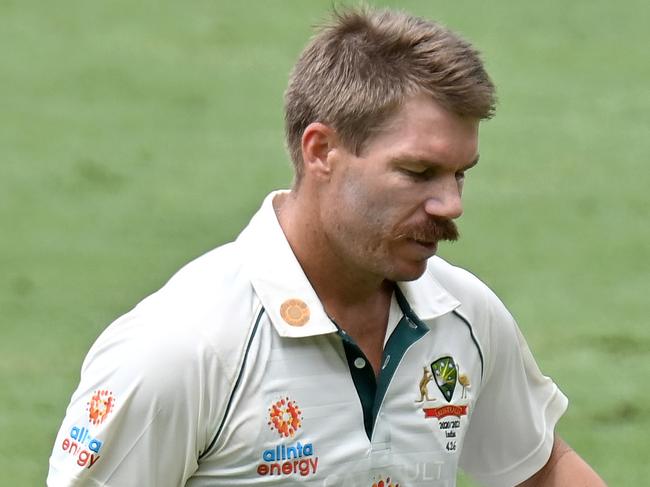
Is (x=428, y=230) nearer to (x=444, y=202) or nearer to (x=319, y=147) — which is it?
(x=444, y=202)

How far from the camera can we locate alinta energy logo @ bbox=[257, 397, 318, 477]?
12.4ft

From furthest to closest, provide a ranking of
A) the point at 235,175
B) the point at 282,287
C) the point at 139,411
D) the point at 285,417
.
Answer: the point at 235,175 → the point at 282,287 → the point at 285,417 → the point at 139,411

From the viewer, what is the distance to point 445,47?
3865 millimetres

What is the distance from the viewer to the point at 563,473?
4.41 meters

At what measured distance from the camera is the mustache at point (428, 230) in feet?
12.5

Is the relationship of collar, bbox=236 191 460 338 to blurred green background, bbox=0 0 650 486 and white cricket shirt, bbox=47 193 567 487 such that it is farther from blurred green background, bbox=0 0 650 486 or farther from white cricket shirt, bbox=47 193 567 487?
blurred green background, bbox=0 0 650 486

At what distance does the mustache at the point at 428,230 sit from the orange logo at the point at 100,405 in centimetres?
70

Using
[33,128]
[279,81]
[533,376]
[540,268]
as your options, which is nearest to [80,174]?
[33,128]

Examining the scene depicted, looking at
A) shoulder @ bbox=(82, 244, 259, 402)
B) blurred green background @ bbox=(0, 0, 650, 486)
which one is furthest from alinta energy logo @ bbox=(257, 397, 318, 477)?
blurred green background @ bbox=(0, 0, 650, 486)

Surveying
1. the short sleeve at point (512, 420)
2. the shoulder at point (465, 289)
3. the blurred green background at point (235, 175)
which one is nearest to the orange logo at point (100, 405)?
the shoulder at point (465, 289)

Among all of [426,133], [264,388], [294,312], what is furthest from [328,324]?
[426,133]

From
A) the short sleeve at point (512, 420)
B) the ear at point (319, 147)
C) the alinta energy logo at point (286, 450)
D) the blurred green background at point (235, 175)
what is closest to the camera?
the alinta energy logo at point (286, 450)

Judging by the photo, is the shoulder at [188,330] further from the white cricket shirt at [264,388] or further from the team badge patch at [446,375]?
the team badge patch at [446,375]

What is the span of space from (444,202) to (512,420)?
0.82 metres
